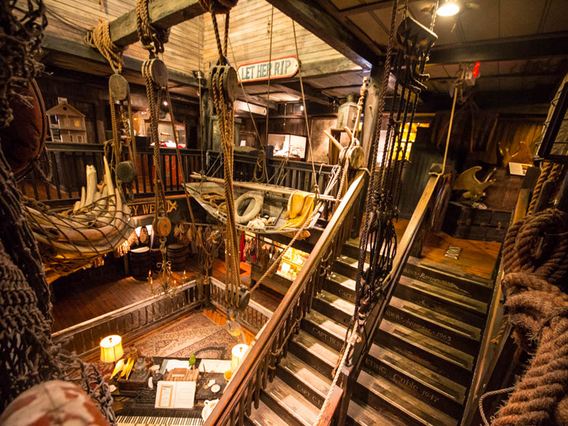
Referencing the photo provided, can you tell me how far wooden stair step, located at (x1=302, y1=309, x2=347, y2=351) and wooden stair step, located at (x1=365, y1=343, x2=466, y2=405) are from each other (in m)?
0.46

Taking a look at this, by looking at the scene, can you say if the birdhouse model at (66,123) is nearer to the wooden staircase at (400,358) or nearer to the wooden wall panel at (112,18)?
the wooden wall panel at (112,18)

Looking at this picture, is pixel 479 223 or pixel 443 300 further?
pixel 479 223

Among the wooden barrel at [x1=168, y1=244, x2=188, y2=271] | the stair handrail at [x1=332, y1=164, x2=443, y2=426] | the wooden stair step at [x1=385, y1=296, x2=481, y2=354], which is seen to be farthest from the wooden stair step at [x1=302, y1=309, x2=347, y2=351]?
the wooden barrel at [x1=168, y1=244, x2=188, y2=271]

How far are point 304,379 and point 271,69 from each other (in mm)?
6905

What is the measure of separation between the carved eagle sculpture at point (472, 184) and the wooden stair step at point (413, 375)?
16.5ft

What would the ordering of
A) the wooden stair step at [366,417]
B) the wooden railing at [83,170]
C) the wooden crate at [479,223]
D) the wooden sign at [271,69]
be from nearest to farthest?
the wooden stair step at [366,417], the wooden railing at [83,170], the wooden sign at [271,69], the wooden crate at [479,223]

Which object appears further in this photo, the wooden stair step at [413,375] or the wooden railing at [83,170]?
the wooden railing at [83,170]

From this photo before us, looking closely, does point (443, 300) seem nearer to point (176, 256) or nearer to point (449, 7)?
point (449, 7)

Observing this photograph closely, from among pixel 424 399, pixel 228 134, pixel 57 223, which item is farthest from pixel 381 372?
pixel 57 223

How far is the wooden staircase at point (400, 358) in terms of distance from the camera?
10.2 feet

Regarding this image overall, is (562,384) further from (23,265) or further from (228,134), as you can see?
(228,134)

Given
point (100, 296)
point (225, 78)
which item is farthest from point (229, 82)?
point (100, 296)

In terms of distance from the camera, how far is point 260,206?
5.78 m

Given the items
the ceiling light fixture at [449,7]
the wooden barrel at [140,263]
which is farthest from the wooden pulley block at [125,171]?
the wooden barrel at [140,263]
